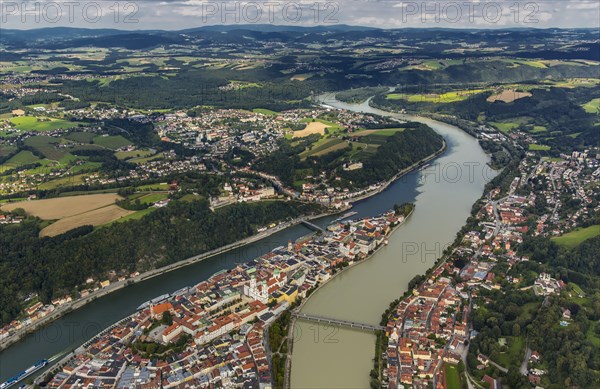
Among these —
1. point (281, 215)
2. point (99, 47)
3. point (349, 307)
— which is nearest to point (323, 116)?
point (281, 215)

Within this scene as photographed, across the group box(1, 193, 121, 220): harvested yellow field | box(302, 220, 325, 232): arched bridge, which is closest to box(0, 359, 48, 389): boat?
box(1, 193, 121, 220): harvested yellow field

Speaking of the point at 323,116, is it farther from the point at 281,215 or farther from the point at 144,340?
the point at 144,340

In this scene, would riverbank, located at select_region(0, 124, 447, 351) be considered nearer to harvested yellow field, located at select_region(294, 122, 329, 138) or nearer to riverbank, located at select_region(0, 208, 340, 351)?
riverbank, located at select_region(0, 208, 340, 351)

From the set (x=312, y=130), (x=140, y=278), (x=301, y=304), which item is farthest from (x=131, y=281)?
(x=312, y=130)

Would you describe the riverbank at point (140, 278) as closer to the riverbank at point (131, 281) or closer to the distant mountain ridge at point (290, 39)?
the riverbank at point (131, 281)

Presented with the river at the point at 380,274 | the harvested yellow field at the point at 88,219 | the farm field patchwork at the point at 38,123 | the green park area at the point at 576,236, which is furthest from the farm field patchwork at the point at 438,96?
the harvested yellow field at the point at 88,219

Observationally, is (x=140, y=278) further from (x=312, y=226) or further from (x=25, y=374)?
(x=312, y=226)

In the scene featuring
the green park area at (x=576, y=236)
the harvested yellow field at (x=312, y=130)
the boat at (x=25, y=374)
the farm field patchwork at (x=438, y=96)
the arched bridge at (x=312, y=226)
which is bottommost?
the boat at (x=25, y=374)
